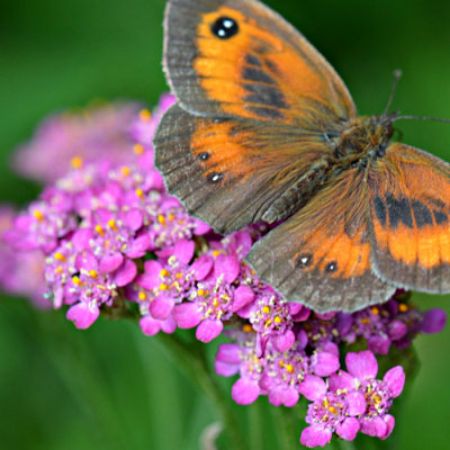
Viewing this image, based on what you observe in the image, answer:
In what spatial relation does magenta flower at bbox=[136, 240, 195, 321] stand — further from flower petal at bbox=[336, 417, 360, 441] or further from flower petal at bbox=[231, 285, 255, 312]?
flower petal at bbox=[336, 417, 360, 441]

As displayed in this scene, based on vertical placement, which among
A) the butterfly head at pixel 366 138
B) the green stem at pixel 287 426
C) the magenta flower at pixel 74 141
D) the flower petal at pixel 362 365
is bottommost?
the green stem at pixel 287 426

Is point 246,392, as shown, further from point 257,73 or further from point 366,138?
point 257,73

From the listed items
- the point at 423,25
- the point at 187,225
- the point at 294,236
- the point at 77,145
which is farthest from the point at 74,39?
the point at 294,236

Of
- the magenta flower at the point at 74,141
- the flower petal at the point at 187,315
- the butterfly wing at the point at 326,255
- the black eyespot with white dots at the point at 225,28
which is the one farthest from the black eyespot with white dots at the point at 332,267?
the magenta flower at the point at 74,141

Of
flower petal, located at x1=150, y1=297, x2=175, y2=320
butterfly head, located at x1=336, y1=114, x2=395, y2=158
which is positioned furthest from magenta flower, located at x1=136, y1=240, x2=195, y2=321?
butterfly head, located at x1=336, y1=114, x2=395, y2=158

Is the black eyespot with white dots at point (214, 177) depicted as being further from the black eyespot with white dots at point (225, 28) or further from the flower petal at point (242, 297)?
the black eyespot with white dots at point (225, 28)

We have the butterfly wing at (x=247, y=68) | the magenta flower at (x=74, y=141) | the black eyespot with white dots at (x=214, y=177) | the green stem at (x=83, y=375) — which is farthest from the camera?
the magenta flower at (x=74, y=141)

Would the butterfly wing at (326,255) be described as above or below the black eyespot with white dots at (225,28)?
below

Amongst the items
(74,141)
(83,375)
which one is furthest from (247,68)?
(74,141)
